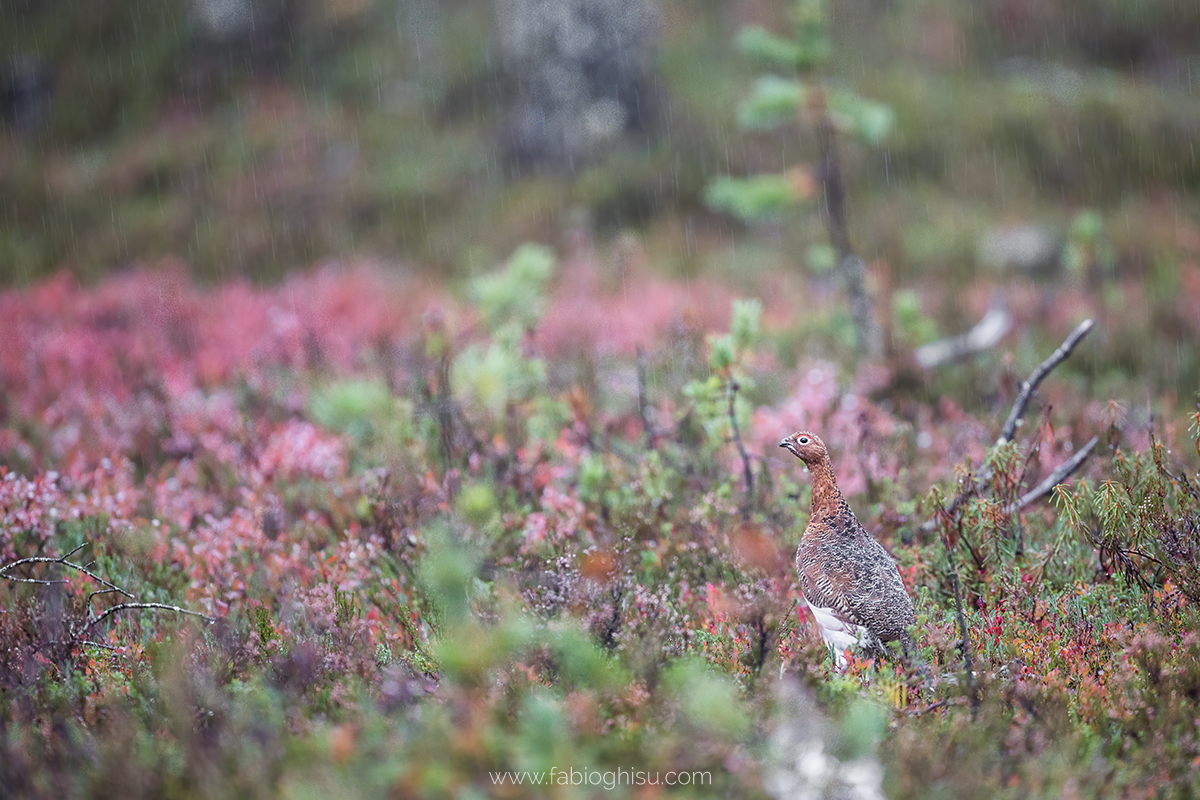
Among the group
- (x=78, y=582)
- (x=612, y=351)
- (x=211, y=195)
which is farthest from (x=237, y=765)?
(x=211, y=195)

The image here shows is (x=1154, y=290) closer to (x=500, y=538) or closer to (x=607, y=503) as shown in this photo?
(x=607, y=503)

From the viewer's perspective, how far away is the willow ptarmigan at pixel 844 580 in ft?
11.1

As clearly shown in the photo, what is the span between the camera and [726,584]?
4355 millimetres

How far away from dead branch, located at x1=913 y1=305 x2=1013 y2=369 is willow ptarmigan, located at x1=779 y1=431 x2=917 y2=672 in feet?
15.3

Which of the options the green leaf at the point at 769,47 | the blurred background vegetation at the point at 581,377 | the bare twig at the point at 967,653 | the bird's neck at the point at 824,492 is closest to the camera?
the blurred background vegetation at the point at 581,377

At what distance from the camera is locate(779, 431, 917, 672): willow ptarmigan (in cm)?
338

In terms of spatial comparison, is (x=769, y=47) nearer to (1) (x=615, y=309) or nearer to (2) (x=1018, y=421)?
(1) (x=615, y=309)

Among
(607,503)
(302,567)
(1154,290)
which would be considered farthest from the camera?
(1154,290)

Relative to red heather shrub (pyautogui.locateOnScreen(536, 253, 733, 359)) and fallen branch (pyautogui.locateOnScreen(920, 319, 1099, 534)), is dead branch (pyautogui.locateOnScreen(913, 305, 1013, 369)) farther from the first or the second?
fallen branch (pyautogui.locateOnScreen(920, 319, 1099, 534))

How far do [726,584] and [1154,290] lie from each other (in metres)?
8.63

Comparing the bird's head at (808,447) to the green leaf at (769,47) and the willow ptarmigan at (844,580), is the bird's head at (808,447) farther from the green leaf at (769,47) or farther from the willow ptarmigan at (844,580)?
the green leaf at (769,47)

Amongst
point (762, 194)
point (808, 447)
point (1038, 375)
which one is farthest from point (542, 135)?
point (808, 447)

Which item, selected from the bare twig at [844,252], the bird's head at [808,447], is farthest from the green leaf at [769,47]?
the bird's head at [808,447]

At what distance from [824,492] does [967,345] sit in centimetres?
510
